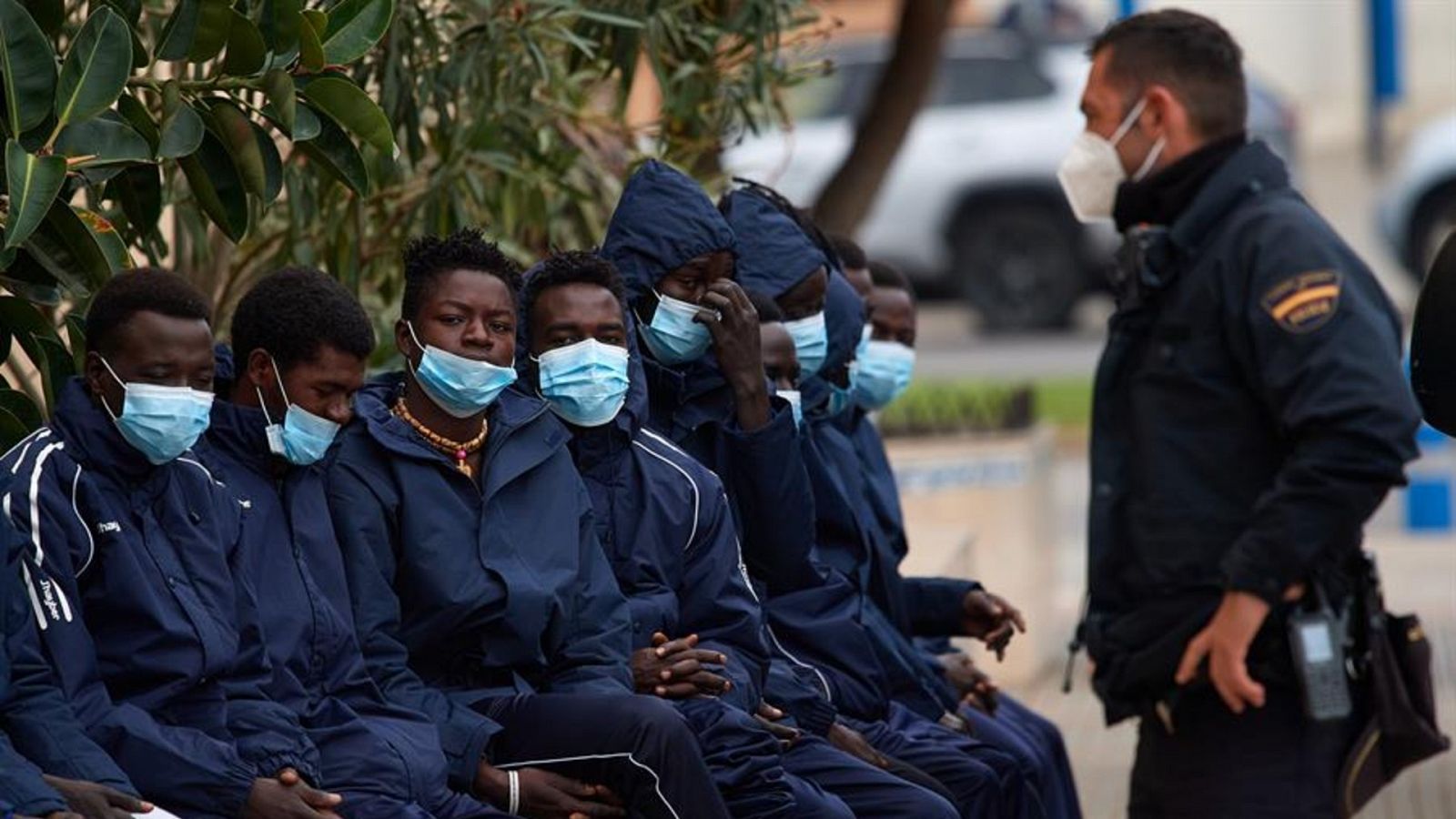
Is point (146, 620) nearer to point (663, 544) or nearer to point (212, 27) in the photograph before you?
point (212, 27)

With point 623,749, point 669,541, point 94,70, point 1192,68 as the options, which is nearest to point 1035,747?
→ point 669,541

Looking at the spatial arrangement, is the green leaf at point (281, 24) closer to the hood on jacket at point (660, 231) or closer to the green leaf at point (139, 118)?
the green leaf at point (139, 118)

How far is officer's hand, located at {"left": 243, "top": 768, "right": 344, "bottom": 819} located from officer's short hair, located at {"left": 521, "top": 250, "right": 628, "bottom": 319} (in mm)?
1353

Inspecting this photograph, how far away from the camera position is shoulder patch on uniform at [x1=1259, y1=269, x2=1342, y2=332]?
5531 millimetres

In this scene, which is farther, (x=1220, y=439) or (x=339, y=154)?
(x=1220, y=439)

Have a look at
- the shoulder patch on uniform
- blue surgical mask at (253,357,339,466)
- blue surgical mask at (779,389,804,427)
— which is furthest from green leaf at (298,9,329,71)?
the shoulder patch on uniform

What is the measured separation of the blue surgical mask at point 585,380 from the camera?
5762 mm

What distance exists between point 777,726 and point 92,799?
5.98ft

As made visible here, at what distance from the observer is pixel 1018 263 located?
21.7 metres

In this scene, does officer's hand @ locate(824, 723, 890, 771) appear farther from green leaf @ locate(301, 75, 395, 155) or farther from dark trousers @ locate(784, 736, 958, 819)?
green leaf @ locate(301, 75, 395, 155)

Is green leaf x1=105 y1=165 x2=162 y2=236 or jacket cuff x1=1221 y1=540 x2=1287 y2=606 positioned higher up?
green leaf x1=105 y1=165 x2=162 y2=236

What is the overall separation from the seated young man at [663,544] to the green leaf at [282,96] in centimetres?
77

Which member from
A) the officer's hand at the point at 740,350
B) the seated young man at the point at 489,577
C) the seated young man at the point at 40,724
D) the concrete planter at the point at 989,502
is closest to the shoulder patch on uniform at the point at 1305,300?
the officer's hand at the point at 740,350

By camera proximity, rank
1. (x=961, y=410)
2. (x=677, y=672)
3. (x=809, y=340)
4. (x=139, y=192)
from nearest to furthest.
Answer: (x=139, y=192) → (x=677, y=672) → (x=809, y=340) → (x=961, y=410)
